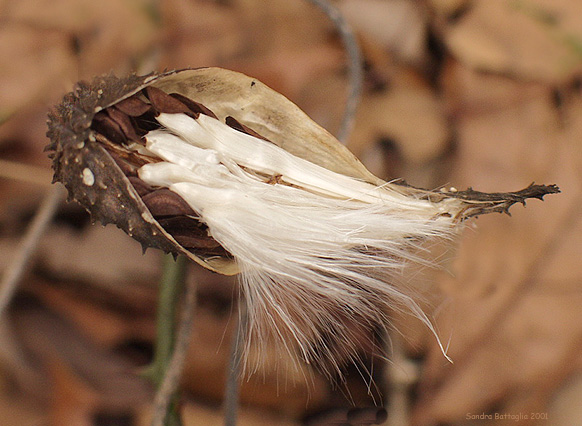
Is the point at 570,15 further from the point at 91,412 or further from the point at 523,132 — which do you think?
the point at 91,412

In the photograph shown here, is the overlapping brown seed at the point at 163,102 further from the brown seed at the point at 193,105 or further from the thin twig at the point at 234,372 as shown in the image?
the thin twig at the point at 234,372

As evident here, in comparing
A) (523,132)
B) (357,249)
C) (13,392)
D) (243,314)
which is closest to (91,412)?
(13,392)

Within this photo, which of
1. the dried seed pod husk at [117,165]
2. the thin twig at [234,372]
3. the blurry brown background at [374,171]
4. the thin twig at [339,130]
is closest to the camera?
the dried seed pod husk at [117,165]

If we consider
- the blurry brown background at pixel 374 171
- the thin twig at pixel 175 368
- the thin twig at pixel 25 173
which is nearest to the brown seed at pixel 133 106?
the thin twig at pixel 175 368

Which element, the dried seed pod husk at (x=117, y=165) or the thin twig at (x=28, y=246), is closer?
the dried seed pod husk at (x=117, y=165)

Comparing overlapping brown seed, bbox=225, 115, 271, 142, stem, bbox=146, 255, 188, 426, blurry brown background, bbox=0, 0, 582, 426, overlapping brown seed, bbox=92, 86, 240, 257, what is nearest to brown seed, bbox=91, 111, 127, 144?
overlapping brown seed, bbox=92, 86, 240, 257
